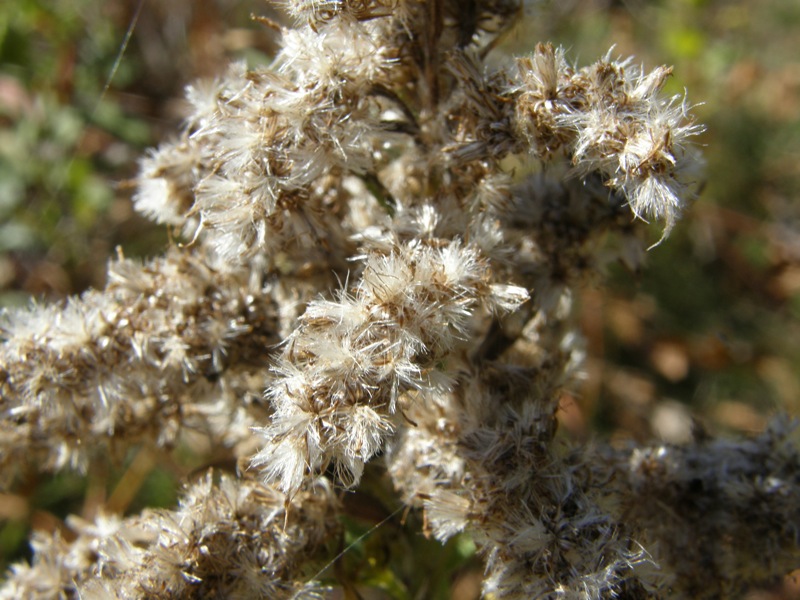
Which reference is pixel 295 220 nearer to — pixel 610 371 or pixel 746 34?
pixel 610 371

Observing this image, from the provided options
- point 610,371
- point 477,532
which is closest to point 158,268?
point 477,532

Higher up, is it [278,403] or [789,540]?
[278,403]

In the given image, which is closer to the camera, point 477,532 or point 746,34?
point 477,532

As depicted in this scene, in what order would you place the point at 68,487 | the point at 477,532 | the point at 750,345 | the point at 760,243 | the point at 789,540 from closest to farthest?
the point at 477,532 < the point at 789,540 < the point at 68,487 < the point at 750,345 < the point at 760,243

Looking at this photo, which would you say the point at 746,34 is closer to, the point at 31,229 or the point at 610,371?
the point at 610,371

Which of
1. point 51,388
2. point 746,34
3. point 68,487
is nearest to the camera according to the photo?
point 51,388

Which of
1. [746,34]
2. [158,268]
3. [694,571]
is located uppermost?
[158,268]
